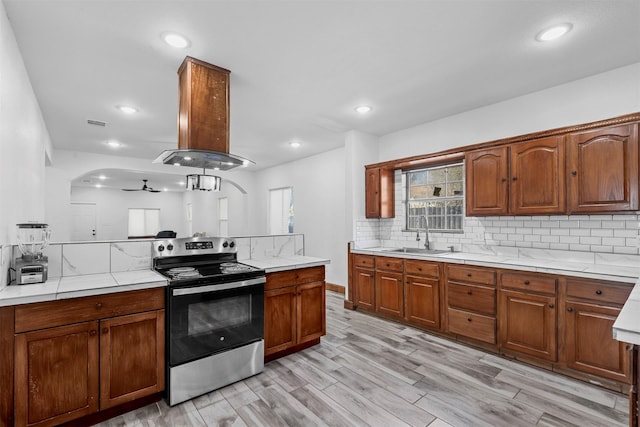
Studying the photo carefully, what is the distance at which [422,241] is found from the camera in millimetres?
4328

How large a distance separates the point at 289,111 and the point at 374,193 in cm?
169

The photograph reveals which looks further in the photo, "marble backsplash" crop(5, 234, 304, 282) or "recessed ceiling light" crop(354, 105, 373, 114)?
"recessed ceiling light" crop(354, 105, 373, 114)

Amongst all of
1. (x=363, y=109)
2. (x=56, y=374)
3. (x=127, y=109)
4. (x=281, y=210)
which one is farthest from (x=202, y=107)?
(x=281, y=210)

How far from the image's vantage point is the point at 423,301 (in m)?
3.56

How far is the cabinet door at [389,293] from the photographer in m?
3.80

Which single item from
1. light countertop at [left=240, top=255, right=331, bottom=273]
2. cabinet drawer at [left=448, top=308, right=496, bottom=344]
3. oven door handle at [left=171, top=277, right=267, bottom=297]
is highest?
light countertop at [left=240, top=255, right=331, bottom=273]

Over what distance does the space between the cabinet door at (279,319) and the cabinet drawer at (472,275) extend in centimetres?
174

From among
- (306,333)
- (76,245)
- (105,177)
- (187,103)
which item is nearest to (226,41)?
(187,103)

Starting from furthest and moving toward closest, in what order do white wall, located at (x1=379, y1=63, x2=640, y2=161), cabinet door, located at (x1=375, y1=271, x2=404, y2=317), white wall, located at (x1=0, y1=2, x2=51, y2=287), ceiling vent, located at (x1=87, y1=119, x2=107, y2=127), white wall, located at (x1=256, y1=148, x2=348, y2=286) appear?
1. white wall, located at (x1=256, y1=148, x2=348, y2=286)
2. ceiling vent, located at (x1=87, y1=119, x2=107, y2=127)
3. cabinet door, located at (x1=375, y1=271, x2=404, y2=317)
4. white wall, located at (x1=379, y1=63, x2=640, y2=161)
5. white wall, located at (x1=0, y1=2, x2=51, y2=287)

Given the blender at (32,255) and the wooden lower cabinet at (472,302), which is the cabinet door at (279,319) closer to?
the blender at (32,255)

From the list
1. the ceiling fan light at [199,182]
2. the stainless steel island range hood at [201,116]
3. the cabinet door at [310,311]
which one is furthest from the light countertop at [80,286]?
the cabinet door at [310,311]

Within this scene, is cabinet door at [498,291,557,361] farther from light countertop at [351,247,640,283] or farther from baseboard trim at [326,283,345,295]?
baseboard trim at [326,283,345,295]

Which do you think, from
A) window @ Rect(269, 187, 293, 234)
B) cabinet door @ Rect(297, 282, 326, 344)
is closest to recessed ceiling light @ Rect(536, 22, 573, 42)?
cabinet door @ Rect(297, 282, 326, 344)

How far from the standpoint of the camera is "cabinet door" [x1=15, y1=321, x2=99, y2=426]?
5.70 ft
